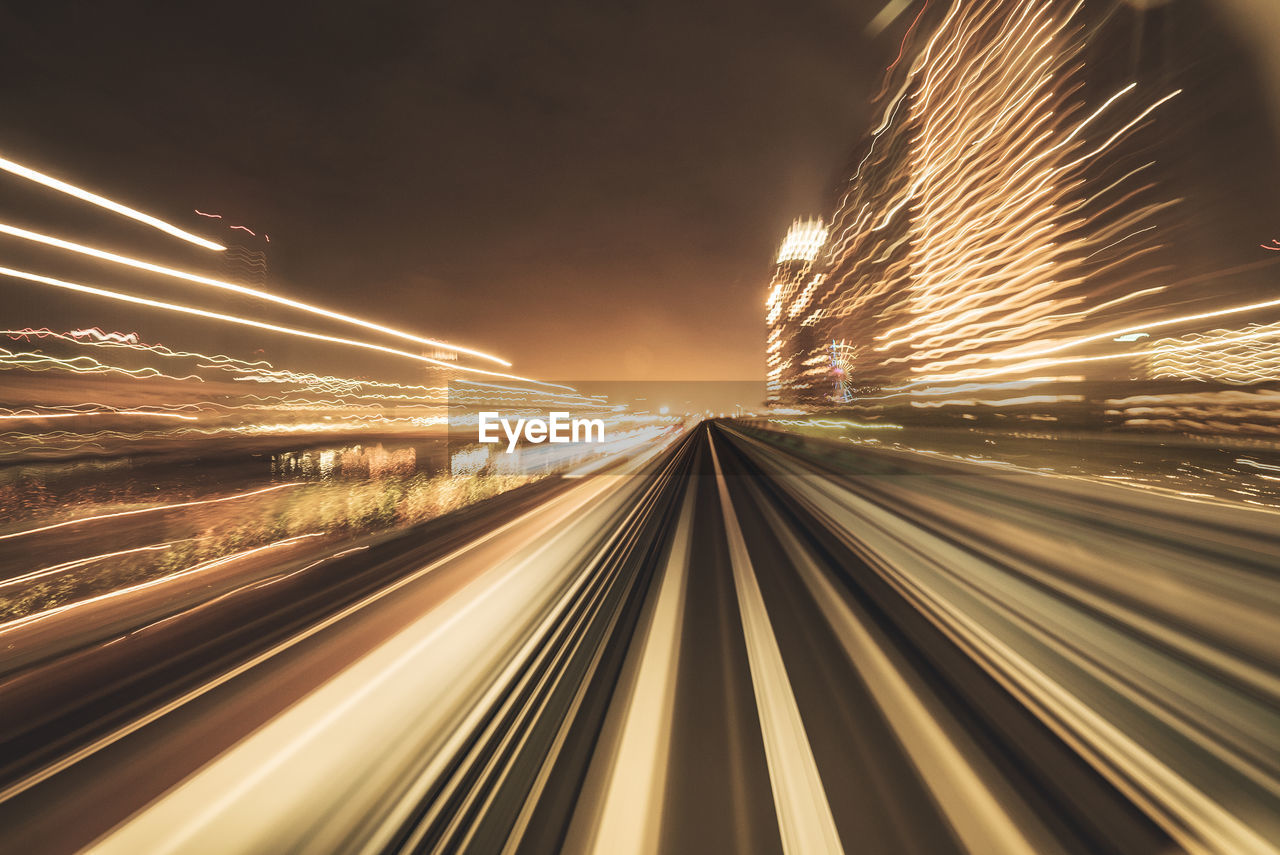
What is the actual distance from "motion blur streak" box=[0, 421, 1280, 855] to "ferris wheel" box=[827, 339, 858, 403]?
37875mm

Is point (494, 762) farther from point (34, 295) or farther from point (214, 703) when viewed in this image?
point (34, 295)

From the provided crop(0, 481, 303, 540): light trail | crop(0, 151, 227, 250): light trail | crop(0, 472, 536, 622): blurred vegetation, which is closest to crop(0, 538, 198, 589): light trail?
crop(0, 472, 536, 622): blurred vegetation

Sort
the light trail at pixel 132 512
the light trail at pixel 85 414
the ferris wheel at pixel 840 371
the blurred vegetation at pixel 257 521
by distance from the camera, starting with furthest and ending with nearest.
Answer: the ferris wheel at pixel 840 371 → the light trail at pixel 85 414 → the light trail at pixel 132 512 → the blurred vegetation at pixel 257 521

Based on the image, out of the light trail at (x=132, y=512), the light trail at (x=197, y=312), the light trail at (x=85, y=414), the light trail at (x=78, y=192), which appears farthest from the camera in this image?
the light trail at (x=85, y=414)

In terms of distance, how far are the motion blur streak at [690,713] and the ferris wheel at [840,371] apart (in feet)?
124

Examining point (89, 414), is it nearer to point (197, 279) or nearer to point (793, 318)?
point (197, 279)

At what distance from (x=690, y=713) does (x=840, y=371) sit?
1972 inches

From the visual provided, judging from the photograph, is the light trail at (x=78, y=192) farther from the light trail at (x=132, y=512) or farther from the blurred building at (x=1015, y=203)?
the blurred building at (x=1015, y=203)

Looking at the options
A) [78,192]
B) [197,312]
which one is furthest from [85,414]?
[78,192]

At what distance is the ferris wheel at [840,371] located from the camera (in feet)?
134

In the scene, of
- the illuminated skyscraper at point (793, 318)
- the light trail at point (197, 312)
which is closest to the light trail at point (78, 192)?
the light trail at point (197, 312)

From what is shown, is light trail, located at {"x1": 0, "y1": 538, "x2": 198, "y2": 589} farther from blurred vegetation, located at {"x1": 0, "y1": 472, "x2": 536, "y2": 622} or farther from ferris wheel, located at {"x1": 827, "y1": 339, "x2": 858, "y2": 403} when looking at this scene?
ferris wheel, located at {"x1": 827, "y1": 339, "x2": 858, "y2": 403}

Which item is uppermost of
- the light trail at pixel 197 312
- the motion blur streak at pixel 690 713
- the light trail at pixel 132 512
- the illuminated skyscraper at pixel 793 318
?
the illuminated skyscraper at pixel 793 318

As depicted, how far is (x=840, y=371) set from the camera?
47.5m
